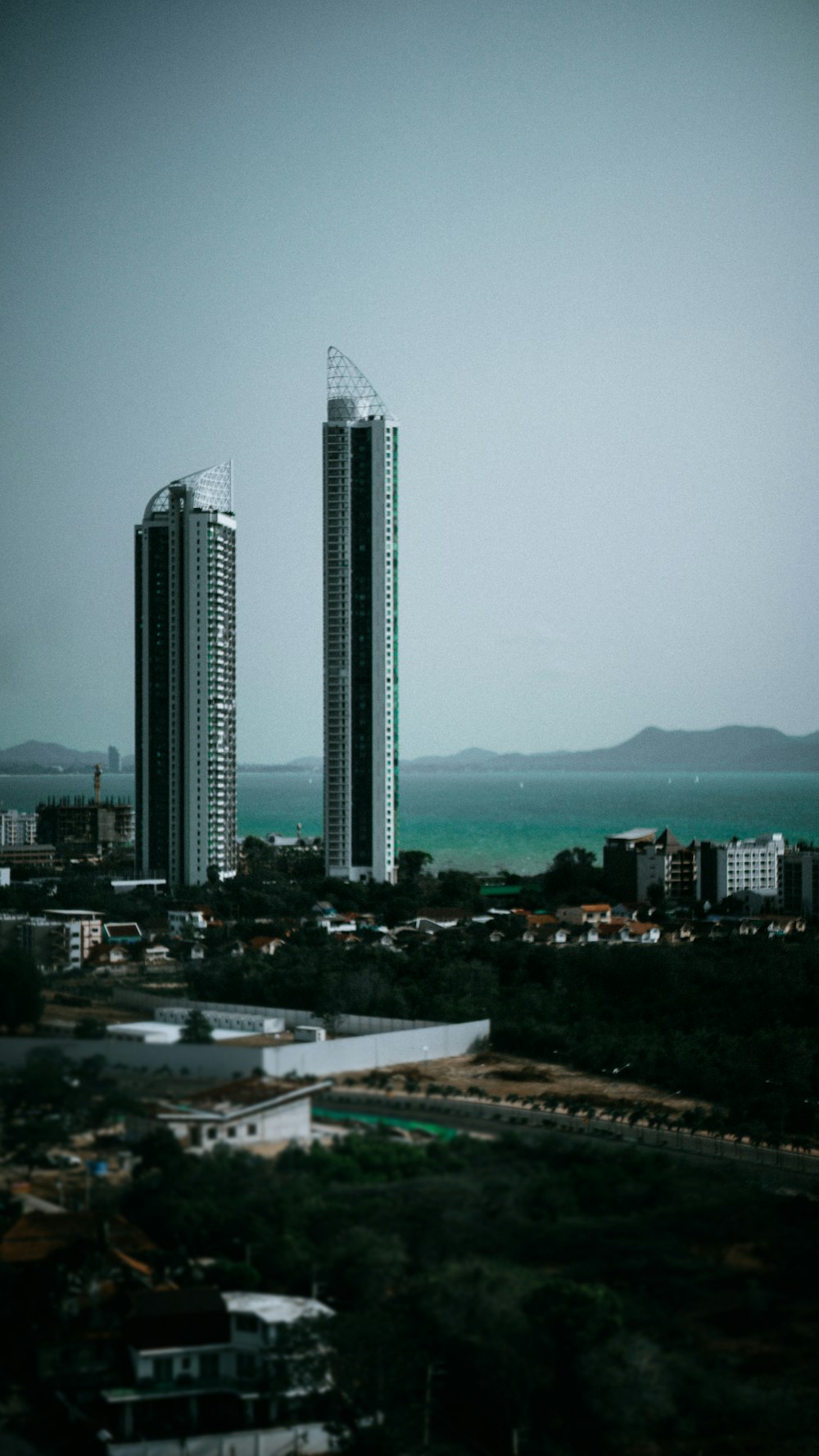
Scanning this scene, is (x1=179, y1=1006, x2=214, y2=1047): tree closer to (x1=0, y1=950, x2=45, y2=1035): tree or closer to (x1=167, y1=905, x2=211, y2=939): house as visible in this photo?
(x1=0, y1=950, x2=45, y2=1035): tree

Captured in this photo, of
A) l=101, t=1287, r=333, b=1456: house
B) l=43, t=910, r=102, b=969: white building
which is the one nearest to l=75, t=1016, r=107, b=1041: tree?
l=101, t=1287, r=333, b=1456: house

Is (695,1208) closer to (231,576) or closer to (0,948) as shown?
(0,948)

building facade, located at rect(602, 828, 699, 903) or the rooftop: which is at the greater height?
the rooftop

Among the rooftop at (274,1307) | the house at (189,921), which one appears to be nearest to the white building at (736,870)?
the house at (189,921)

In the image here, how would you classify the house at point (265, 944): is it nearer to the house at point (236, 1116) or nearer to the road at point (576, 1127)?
the road at point (576, 1127)

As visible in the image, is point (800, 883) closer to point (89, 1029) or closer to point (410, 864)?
point (410, 864)

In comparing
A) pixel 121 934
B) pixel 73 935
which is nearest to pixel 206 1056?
pixel 73 935
